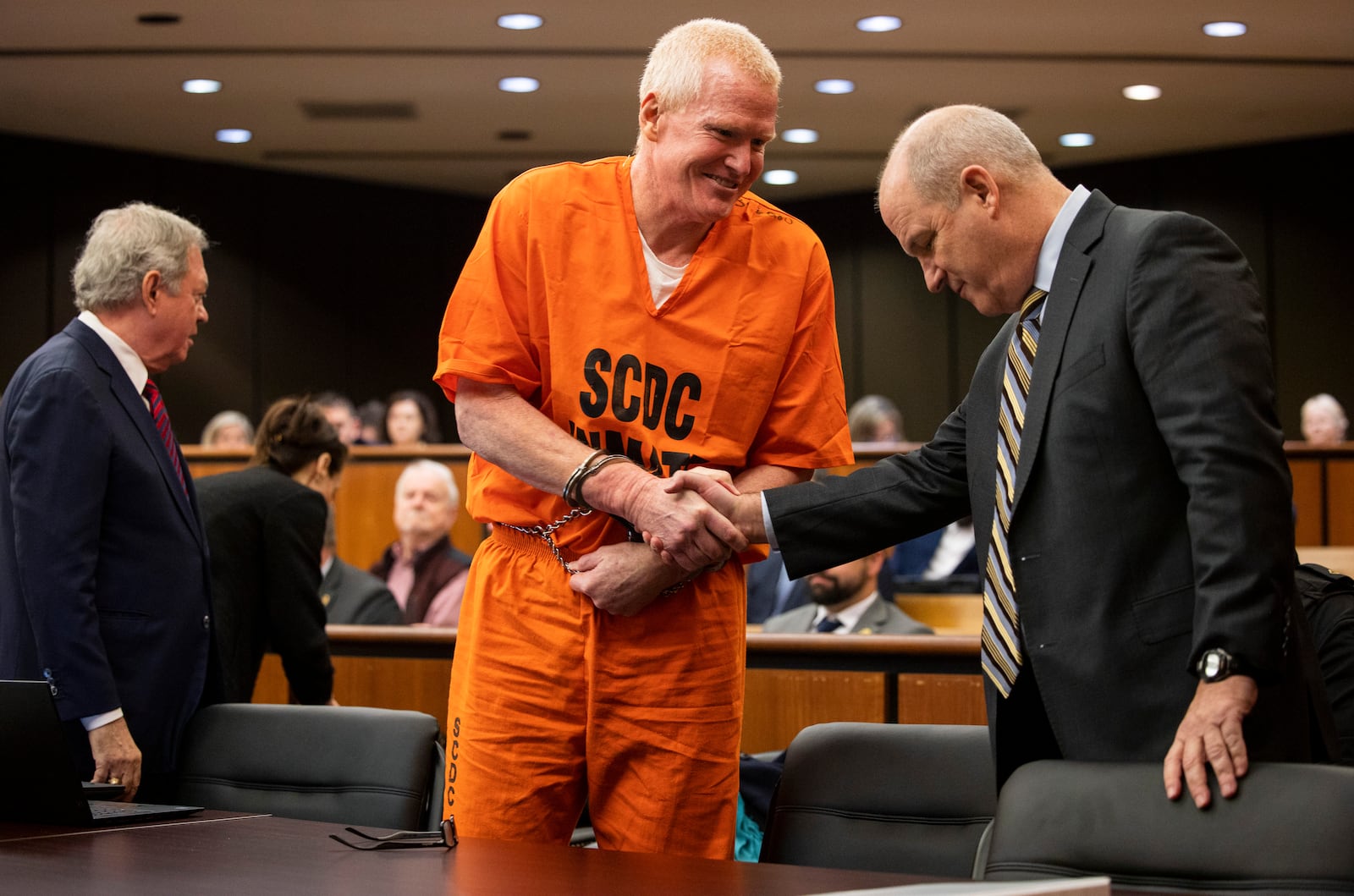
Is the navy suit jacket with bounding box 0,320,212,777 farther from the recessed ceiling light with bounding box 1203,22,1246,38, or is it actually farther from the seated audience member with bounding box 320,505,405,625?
the recessed ceiling light with bounding box 1203,22,1246,38

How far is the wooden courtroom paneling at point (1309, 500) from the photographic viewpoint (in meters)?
6.86

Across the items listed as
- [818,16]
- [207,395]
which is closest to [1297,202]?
[818,16]

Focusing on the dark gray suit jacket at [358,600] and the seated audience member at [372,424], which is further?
the seated audience member at [372,424]

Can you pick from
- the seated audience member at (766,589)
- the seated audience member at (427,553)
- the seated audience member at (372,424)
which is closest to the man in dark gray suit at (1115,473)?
the seated audience member at (427,553)

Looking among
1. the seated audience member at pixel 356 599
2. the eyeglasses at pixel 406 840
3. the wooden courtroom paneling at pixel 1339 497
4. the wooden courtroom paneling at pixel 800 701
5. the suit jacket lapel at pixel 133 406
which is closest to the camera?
the eyeglasses at pixel 406 840

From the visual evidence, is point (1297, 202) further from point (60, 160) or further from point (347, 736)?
point (347, 736)

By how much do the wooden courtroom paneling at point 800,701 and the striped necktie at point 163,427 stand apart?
1509 mm

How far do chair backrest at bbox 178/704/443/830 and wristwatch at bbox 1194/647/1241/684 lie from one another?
1.01m

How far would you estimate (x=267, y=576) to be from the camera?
3525 mm

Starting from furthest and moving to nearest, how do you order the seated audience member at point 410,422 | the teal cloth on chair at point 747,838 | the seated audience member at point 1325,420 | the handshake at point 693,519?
the seated audience member at point 410,422
the seated audience member at point 1325,420
the teal cloth on chair at point 747,838
the handshake at point 693,519

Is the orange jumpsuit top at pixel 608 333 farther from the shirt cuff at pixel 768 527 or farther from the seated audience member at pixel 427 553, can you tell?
the seated audience member at pixel 427 553

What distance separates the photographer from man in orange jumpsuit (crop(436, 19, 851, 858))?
6.48 feet

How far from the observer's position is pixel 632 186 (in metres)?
2.11

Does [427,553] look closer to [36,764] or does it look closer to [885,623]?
[885,623]
